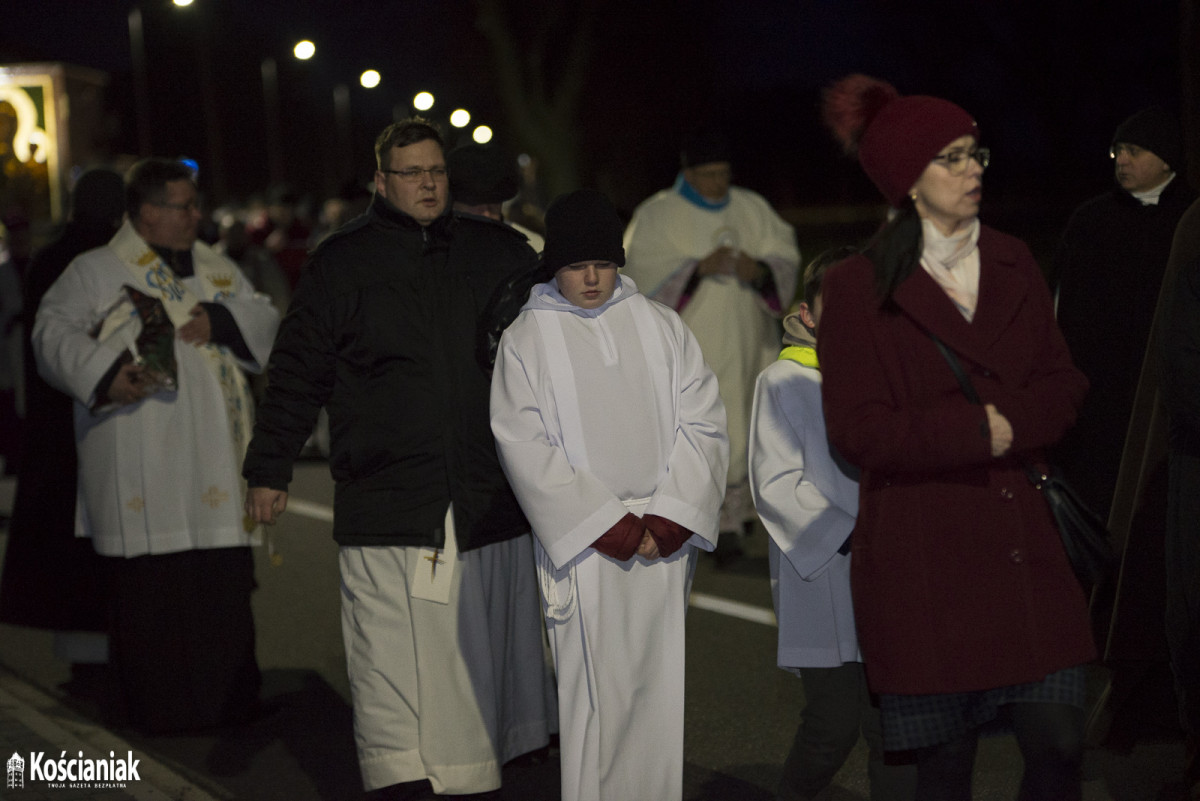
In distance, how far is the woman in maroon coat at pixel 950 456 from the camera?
142 inches

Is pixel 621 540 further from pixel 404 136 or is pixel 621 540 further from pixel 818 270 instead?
pixel 404 136

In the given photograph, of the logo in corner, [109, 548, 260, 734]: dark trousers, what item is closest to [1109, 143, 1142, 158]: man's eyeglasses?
[109, 548, 260, 734]: dark trousers

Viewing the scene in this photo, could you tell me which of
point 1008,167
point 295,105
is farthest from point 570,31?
point 295,105

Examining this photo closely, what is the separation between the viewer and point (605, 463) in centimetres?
463

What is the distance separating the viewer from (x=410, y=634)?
Result: 530 cm

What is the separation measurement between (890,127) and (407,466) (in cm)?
216

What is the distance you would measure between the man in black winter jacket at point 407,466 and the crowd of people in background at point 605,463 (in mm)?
11

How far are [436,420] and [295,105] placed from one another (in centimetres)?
10401

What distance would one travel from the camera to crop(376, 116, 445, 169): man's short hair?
5.41m

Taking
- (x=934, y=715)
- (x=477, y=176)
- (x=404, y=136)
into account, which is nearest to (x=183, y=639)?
(x=477, y=176)

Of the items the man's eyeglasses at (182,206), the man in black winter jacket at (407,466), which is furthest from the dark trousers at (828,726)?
the man's eyeglasses at (182,206)

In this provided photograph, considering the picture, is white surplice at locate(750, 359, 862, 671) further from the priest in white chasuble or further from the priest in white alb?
the priest in white alb

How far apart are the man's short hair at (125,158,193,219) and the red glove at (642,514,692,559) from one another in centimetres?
299

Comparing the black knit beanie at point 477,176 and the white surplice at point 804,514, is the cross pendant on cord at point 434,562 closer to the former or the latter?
the white surplice at point 804,514
